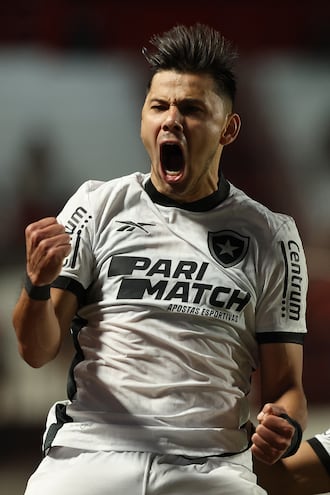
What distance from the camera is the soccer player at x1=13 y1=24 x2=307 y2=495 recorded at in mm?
1657

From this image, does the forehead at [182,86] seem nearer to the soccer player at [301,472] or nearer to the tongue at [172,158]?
the tongue at [172,158]

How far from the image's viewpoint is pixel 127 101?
5.00m

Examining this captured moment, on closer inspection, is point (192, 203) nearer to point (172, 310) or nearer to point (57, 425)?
point (172, 310)

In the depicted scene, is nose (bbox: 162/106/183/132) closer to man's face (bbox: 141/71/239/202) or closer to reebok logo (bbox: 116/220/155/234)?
man's face (bbox: 141/71/239/202)

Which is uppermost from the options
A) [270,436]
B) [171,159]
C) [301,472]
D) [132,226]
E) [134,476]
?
[171,159]

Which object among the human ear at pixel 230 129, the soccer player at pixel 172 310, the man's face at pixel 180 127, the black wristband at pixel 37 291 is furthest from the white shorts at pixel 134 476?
the human ear at pixel 230 129

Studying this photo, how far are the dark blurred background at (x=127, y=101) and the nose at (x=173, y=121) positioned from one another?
2603mm

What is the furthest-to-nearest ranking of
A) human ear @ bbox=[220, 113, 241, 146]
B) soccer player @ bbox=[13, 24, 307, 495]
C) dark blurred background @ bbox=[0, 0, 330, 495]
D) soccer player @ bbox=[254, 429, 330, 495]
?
dark blurred background @ bbox=[0, 0, 330, 495] < soccer player @ bbox=[254, 429, 330, 495] < human ear @ bbox=[220, 113, 241, 146] < soccer player @ bbox=[13, 24, 307, 495]

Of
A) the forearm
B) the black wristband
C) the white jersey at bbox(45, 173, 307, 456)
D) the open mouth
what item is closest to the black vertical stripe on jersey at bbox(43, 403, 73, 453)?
the white jersey at bbox(45, 173, 307, 456)

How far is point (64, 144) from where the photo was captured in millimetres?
4938

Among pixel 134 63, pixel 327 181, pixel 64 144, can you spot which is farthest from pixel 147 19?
pixel 327 181

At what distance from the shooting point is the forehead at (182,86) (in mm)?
1800

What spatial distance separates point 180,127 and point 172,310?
0.32m

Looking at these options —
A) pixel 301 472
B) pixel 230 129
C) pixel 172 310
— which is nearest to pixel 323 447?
pixel 301 472
